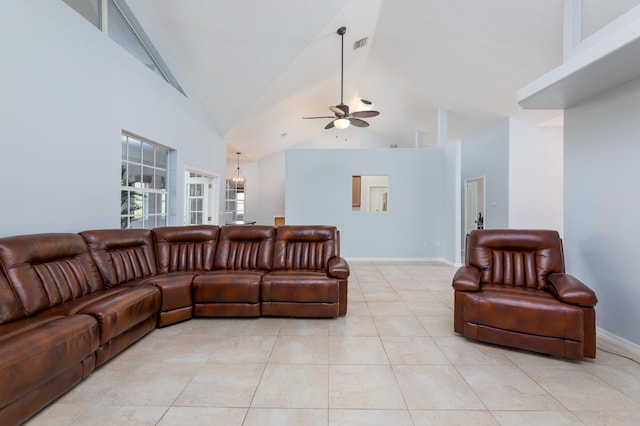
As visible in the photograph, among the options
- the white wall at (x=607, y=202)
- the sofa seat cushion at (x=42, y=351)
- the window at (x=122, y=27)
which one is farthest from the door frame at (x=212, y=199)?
A: the white wall at (x=607, y=202)

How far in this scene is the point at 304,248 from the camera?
11.9 ft

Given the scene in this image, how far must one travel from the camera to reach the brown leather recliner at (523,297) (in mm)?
2213

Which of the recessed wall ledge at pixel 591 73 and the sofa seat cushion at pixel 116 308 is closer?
the recessed wall ledge at pixel 591 73

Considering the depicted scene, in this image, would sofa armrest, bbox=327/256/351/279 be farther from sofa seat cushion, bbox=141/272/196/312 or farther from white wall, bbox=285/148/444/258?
white wall, bbox=285/148/444/258

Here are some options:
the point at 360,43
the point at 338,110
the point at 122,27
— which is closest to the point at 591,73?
the point at 338,110

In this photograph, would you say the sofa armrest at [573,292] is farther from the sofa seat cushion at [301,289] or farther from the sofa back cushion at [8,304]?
the sofa back cushion at [8,304]

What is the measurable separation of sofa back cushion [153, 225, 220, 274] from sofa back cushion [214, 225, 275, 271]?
0.12 meters

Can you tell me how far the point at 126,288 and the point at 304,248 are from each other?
194 cm

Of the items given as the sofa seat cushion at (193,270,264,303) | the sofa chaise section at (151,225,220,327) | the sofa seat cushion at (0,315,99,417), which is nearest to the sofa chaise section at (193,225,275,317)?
the sofa seat cushion at (193,270,264,303)

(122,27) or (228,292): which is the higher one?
(122,27)

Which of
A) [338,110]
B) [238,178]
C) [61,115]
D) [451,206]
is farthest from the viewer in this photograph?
[238,178]

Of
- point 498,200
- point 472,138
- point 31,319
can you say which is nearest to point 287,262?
point 31,319

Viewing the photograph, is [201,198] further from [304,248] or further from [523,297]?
[523,297]

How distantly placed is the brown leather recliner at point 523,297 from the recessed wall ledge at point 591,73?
4.54 feet
